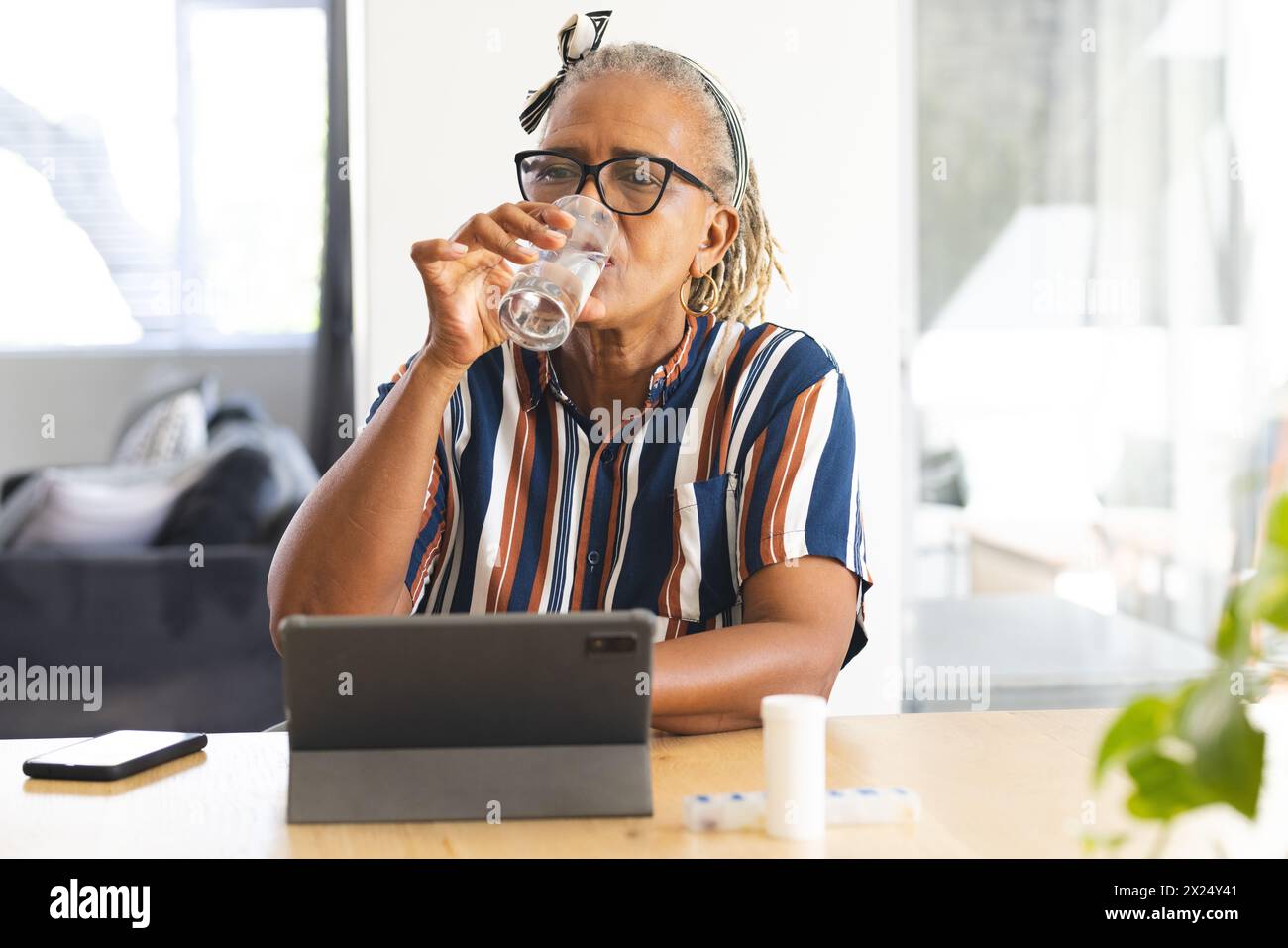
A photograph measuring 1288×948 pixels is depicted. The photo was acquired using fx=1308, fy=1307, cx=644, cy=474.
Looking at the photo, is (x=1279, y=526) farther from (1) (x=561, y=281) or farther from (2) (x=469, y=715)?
(1) (x=561, y=281)

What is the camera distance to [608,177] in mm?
1499

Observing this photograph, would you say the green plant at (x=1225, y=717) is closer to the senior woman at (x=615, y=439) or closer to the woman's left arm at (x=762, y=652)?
the woman's left arm at (x=762, y=652)

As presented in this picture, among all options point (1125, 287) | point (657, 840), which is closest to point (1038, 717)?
point (657, 840)

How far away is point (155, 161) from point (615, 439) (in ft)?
15.2

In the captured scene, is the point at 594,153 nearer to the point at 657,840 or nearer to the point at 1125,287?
the point at 657,840

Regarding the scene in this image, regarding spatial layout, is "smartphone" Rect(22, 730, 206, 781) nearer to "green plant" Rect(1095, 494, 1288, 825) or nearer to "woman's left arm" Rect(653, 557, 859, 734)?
"woman's left arm" Rect(653, 557, 859, 734)

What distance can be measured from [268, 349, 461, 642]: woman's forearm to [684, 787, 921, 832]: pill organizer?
630mm

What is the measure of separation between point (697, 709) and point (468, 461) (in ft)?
1.65

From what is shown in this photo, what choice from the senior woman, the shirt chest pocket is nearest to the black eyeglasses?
the senior woman

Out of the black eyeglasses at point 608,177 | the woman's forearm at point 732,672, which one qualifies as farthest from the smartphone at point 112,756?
the black eyeglasses at point 608,177

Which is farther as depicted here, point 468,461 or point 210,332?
point 210,332

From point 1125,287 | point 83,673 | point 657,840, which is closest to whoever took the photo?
point 657,840

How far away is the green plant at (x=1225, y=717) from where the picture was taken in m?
0.44
